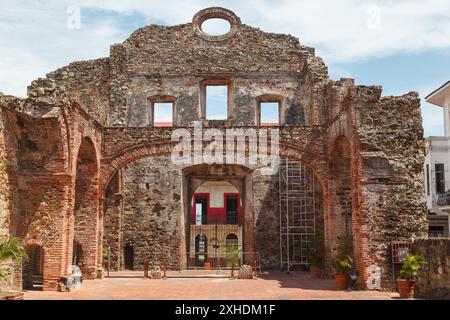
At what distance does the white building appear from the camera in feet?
92.7

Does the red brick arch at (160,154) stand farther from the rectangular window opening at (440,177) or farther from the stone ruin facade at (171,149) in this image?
the rectangular window opening at (440,177)

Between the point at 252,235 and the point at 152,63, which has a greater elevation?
the point at 152,63

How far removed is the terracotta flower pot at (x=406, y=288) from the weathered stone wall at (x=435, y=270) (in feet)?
1.11

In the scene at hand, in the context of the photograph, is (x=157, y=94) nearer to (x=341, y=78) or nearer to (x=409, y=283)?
(x=341, y=78)

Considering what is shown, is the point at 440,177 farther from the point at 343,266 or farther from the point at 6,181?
the point at 6,181

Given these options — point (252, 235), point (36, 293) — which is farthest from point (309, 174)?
point (36, 293)

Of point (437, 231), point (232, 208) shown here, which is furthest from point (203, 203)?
point (437, 231)

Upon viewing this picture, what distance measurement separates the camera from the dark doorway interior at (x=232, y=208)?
3986cm

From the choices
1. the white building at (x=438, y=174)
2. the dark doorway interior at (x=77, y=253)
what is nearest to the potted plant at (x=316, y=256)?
the dark doorway interior at (x=77, y=253)

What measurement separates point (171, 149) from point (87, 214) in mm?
3512

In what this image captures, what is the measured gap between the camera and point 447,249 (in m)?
11.0

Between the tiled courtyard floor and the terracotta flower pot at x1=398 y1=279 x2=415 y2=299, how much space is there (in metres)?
0.31

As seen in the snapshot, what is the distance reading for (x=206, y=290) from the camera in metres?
14.1

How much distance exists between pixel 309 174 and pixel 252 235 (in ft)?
12.4
